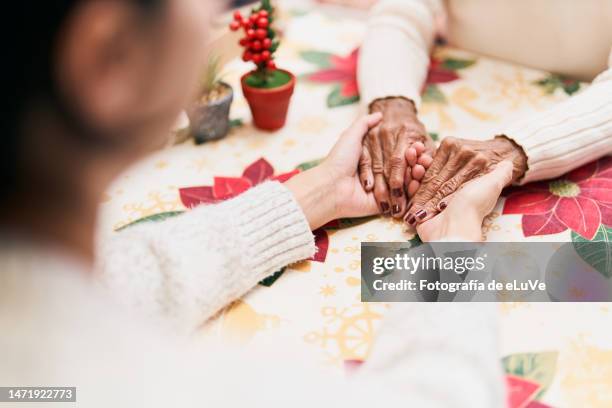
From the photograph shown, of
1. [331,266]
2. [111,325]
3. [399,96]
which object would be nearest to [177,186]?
[331,266]

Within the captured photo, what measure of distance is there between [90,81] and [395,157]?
64 centimetres

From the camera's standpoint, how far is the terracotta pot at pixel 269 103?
1.04 metres

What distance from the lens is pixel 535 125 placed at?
925 millimetres

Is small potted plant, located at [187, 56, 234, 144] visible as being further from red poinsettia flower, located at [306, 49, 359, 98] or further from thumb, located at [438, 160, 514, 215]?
thumb, located at [438, 160, 514, 215]

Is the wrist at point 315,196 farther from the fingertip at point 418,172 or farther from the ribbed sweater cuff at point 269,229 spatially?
the fingertip at point 418,172

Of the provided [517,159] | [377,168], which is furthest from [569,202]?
[377,168]

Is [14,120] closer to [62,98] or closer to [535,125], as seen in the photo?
[62,98]

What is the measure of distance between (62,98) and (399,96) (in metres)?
0.79

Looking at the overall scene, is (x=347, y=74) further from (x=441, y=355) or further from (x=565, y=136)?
(x=441, y=355)

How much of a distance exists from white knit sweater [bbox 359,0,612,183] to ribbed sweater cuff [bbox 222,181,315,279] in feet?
1.17

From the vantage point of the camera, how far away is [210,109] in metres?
1.03

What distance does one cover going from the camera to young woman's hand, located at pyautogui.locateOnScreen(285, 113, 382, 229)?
0.86 metres

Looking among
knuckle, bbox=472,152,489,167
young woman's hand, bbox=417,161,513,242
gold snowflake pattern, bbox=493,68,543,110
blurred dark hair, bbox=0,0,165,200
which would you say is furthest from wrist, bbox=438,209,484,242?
blurred dark hair, bbox=0,0,165,200

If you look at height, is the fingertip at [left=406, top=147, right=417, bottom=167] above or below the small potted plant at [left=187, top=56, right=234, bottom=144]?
below
